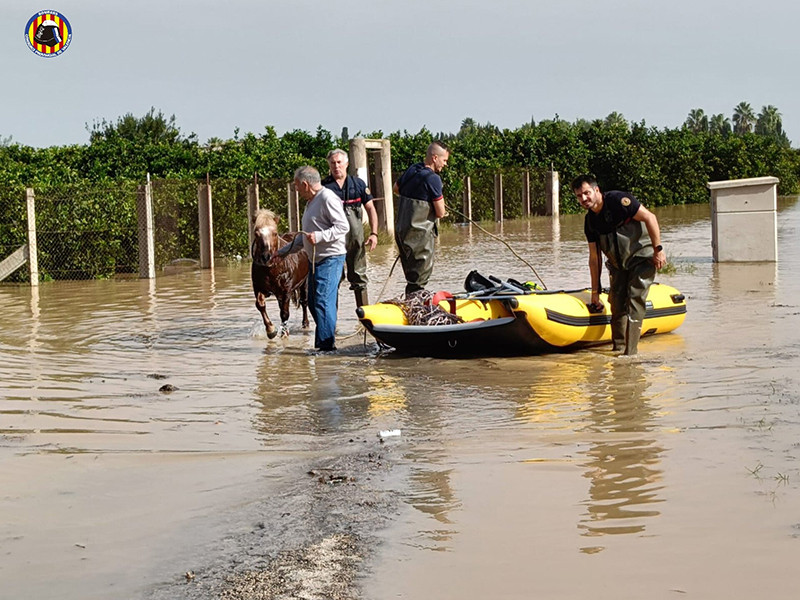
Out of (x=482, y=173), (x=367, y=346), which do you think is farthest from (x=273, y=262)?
(x=482, y=173)

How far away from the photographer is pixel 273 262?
1249cm

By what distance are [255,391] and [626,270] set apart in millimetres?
3495

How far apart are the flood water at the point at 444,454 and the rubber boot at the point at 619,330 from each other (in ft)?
0.76

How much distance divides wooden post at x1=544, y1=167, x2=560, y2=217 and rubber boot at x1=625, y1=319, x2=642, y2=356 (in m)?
28.9

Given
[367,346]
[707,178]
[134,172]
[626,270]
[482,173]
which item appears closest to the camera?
[626,270]

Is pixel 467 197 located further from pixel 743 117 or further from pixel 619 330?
pixel 743 117

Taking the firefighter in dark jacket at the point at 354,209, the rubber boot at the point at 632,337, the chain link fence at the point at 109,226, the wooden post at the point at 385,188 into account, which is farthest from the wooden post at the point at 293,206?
the rubber boot at the point at 632,337

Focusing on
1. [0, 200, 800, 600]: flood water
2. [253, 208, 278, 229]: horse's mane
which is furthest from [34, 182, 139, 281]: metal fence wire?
[253, 208, 278, 229]: horse's mane

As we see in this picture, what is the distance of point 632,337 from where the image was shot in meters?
10.6

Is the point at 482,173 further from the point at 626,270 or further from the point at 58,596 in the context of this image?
the point at 58,596

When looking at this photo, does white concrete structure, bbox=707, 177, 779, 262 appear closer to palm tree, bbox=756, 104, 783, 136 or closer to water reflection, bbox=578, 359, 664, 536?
water reflection, bbox=578, 359, 664, 536

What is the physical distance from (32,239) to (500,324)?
1166 cm

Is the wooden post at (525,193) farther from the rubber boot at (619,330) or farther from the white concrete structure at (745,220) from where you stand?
the rubber boot at (619,330)

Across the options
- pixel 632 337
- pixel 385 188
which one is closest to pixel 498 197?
pixel 385 188
